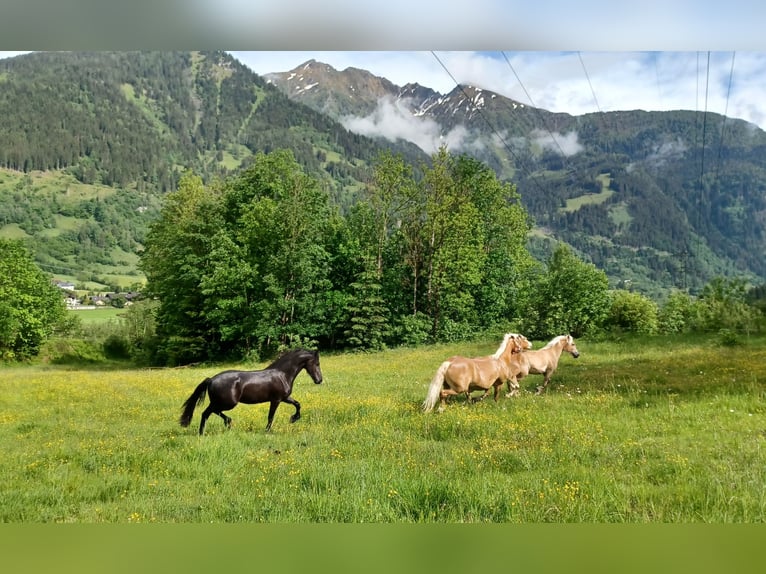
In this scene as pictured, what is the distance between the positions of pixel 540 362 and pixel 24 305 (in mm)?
5077

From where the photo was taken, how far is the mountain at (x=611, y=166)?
5355 millimetres

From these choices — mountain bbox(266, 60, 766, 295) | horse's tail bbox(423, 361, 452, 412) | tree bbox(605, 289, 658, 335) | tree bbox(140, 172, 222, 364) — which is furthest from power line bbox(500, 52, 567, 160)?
tree bbox(140, 172, 222, 364)

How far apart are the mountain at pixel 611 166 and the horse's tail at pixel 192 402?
2987mm

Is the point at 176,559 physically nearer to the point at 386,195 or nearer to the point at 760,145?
the point at 386,195

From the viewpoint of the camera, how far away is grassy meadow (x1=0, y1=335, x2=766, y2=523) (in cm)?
408

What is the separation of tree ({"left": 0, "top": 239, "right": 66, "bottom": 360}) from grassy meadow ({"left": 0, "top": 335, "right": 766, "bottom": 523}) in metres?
0.26

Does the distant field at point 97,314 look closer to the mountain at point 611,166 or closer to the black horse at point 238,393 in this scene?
the black horse at point 238,393

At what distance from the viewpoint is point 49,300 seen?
214 inches

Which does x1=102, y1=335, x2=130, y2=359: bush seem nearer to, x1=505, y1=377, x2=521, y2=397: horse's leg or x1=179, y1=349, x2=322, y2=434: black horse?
x1=179, y1=349, x2=322, y2=434: black horse

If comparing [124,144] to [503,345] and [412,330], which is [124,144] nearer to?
[412,330]

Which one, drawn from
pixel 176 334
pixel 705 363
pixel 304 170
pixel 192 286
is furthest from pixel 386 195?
pixel 705 363

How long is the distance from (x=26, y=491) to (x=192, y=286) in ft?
7.31

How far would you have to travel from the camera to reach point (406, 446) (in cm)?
458

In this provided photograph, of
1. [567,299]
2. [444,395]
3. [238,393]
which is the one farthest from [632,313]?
[238,393]
